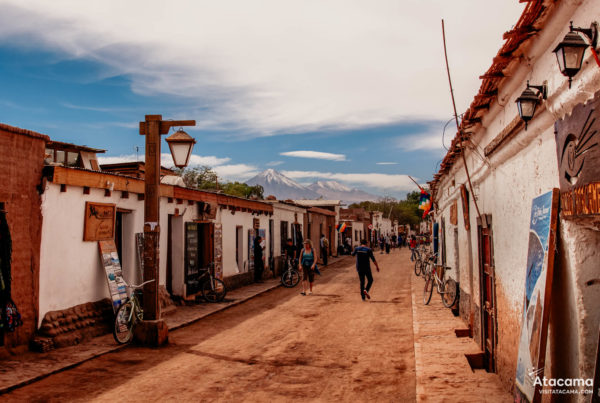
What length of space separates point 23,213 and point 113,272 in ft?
8.32

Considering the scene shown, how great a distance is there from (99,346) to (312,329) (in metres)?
3.89

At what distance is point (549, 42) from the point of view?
4184 millimetres

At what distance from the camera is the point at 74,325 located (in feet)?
28.8

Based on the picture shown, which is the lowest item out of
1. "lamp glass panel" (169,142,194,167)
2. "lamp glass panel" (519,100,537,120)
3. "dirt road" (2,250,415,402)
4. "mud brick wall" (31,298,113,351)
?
"dirt road" (2,250,415,402)

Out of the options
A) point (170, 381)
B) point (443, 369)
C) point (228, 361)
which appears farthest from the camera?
point (228, 361)

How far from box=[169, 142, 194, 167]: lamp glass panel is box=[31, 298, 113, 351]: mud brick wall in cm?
318

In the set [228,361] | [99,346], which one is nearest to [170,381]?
[228,361]

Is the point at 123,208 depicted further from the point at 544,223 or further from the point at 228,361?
the point at 544,223

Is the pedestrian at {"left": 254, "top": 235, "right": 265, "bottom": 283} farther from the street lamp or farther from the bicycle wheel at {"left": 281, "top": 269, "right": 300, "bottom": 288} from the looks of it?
the street lamp

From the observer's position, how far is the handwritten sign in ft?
31.1

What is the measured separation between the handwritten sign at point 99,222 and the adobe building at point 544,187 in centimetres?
687

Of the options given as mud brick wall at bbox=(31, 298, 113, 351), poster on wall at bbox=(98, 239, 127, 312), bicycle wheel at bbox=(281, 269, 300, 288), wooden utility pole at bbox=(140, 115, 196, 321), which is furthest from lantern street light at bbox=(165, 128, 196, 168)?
bicycle wheel at bbox=(281, 269, 300, 288)

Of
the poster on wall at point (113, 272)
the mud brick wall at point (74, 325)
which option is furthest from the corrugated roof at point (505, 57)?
the mud brick wall at point (74, 325)

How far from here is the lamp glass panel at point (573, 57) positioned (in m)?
3.34
